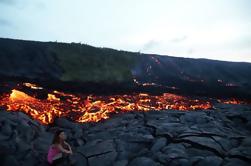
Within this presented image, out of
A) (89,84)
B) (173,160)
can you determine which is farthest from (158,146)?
(89,84)

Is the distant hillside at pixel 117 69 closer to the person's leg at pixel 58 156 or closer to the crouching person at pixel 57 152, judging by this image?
the crouching person at pixel 57 152

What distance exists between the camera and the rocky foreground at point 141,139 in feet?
30.6

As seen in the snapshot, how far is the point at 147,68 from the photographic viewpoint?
18.5m

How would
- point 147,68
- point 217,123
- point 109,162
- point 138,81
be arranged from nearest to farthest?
point 109,162, point 217,123, point 138,81, point 147,68

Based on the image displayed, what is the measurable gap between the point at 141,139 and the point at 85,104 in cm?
433

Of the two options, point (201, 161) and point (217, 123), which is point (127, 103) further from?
point (201, 161)

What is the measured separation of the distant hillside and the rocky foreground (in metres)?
3.80

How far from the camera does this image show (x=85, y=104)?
14.0 meters

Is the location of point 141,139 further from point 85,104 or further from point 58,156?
point 85,104

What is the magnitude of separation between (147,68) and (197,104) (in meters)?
4.59

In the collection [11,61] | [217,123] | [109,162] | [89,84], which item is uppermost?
[11,61]

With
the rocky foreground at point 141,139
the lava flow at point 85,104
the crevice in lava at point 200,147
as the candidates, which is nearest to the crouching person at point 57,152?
the rocky foreground at point 141,139

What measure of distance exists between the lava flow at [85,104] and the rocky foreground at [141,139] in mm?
559

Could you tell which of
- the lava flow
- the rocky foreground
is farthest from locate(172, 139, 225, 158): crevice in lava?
the lava flow
